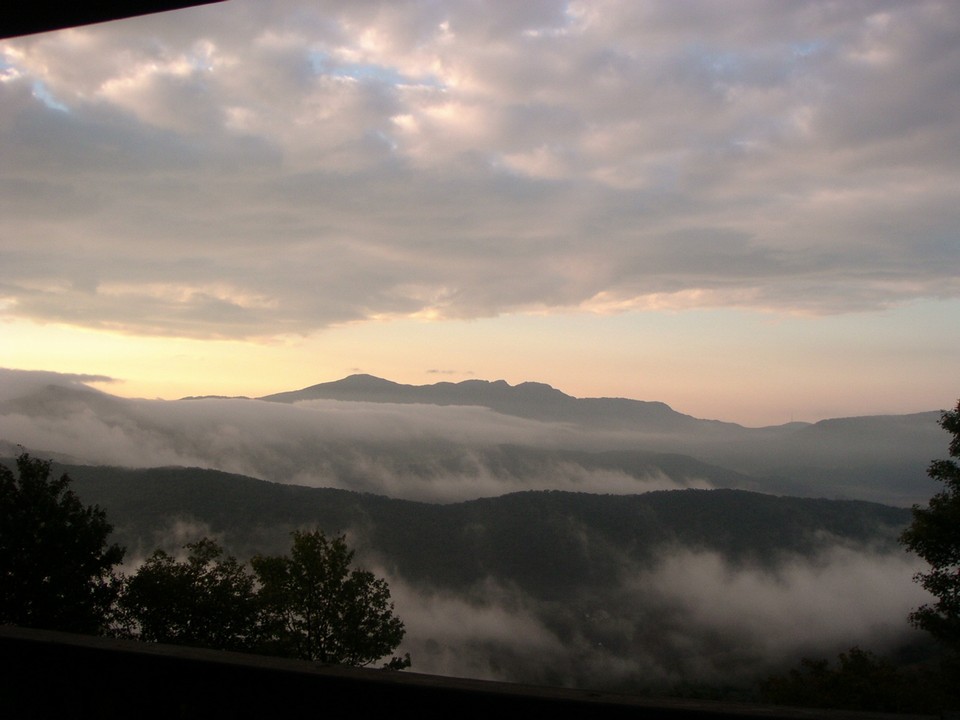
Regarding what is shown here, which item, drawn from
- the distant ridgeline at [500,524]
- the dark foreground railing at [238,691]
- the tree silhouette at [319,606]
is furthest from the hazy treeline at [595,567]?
the dark foreground railing at [238,691]

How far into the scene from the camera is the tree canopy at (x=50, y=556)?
61.3 feet

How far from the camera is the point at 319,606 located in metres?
23.0

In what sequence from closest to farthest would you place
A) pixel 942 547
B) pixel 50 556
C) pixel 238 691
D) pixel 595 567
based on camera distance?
pixel 238 691
pixel 942 547
pixel 50 556
pixel 595 567

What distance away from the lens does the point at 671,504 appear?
15000cm

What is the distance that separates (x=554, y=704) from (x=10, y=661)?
6.27ft

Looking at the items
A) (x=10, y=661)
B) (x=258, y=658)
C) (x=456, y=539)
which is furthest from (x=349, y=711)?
(x=456, y=539)

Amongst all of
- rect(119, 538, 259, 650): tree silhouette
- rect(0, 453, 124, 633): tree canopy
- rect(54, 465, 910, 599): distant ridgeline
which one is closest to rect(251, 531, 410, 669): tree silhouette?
rect(119, 538, 259, 650): tree silhouette

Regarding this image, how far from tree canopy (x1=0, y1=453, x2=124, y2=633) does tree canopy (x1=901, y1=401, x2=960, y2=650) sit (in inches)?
831

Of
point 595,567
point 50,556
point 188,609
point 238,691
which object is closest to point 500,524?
point 595,567

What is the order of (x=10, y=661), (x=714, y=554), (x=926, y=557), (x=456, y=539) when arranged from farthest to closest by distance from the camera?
(x=714, y=554), (x=456, y=539), (x=926, y=557), (x=10, y=661)

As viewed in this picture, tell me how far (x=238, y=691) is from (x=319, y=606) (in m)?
22.7

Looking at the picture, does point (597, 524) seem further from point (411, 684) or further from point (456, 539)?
point (411, 684)

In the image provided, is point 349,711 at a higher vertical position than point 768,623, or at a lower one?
higher

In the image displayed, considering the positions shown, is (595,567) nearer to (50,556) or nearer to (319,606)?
(319,606)
